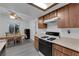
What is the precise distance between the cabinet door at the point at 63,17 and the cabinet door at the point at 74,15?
192mm

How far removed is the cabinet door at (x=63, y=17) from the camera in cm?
259

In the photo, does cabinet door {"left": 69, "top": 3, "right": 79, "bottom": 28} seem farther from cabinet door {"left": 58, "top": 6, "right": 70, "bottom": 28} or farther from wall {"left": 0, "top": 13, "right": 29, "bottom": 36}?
wall {"left": 0, "top": 13, "right": 29, "bottom": 36}

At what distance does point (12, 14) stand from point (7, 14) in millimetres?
392

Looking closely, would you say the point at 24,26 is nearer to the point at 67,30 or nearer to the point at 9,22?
the point at 9,22

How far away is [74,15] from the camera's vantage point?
2.25 m

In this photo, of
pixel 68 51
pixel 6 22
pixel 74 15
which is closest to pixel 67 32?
pixel 74 15

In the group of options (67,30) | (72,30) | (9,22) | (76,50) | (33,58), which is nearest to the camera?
(33,58)

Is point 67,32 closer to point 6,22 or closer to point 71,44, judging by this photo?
point 71,44

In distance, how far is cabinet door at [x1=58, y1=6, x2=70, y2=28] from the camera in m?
2.59

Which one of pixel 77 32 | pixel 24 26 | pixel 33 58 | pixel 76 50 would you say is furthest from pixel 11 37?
pixel 33 58

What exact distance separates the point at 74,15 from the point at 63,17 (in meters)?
0.54

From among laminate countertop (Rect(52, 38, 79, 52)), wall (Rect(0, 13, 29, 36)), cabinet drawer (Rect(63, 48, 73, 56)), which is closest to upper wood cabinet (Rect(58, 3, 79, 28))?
laminate countertop (Rect(52, 38, 79, 52))

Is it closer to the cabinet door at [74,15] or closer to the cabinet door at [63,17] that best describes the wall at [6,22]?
the cabinet door at [63,17]

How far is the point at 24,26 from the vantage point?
5.46 meters
